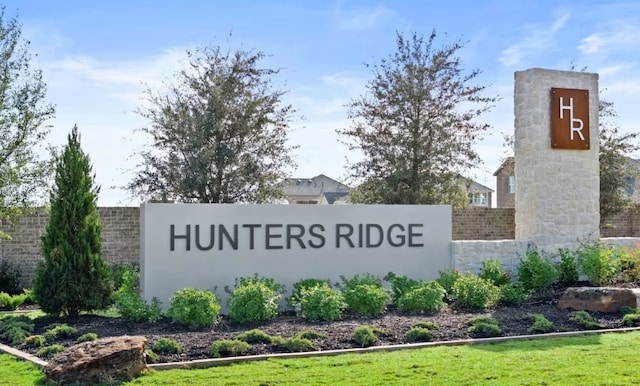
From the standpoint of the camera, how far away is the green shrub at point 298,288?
12.5 m

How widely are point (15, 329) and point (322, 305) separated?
4322mm

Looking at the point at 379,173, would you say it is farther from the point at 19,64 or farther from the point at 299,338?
the point at 299,338

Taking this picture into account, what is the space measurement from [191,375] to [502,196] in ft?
156

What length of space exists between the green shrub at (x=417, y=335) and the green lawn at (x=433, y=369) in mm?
438

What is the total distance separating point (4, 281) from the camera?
726 inches

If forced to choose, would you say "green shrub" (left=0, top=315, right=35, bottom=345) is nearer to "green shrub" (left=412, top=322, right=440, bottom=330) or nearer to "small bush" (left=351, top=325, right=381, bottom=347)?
"small bush" (left=351, top=325, right=381, bottom=347)

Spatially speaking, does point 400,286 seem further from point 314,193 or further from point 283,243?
point 314,193

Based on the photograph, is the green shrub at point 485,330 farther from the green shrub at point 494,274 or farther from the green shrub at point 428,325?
the green shrub at point 494,274

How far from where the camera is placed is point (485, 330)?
416 inches

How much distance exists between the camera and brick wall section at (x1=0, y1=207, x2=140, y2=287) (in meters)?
19.1

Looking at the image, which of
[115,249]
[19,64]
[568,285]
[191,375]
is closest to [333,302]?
[191,375]

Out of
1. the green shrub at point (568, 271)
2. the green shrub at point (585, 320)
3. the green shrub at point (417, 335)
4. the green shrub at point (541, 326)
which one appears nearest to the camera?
the green shrub at point (417, 335)

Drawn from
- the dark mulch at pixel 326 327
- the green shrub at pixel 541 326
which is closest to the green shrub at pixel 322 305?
the dark mulch at pixel 326 327

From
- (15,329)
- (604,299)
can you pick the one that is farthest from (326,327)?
(604,299)
